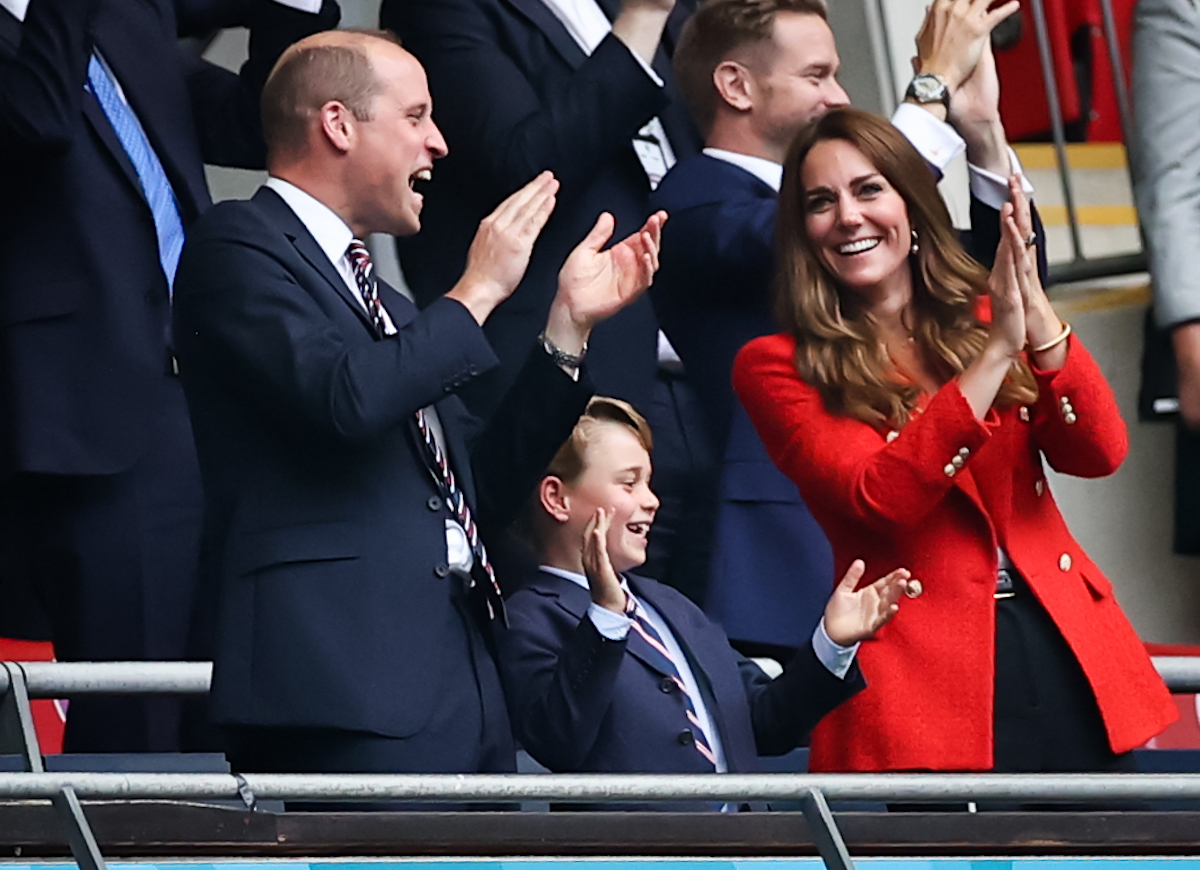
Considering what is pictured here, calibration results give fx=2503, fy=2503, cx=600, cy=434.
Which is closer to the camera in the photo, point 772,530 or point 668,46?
point 772,530

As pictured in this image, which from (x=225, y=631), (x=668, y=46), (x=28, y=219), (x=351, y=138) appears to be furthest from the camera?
(x=668, y=46)

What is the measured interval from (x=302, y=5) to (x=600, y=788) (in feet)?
6.46

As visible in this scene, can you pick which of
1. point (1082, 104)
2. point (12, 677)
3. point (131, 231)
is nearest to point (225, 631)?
point (12, 677)

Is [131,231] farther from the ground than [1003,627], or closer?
farther from the ground

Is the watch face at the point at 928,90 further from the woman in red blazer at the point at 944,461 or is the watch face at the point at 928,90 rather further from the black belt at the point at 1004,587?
the black belt at the point at 1004,587

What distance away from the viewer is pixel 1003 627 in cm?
346

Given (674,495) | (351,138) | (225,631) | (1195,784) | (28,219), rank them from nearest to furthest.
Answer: (1195,784)
(225,631)
(351,138)
(28,219)
(674,495)

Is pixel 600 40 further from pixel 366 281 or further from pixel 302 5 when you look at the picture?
pixel 366 281

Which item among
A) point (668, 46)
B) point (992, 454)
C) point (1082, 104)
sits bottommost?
point (1082, 104)

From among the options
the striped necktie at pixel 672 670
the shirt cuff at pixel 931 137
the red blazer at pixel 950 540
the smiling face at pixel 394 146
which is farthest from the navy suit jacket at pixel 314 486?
the shirt cuff at pixel 931 137

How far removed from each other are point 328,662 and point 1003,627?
956mm

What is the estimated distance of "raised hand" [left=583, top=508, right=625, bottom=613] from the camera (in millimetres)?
3373

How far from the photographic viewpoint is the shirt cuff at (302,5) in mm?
4207

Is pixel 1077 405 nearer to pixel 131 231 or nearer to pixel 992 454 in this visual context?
pixel 992 454
